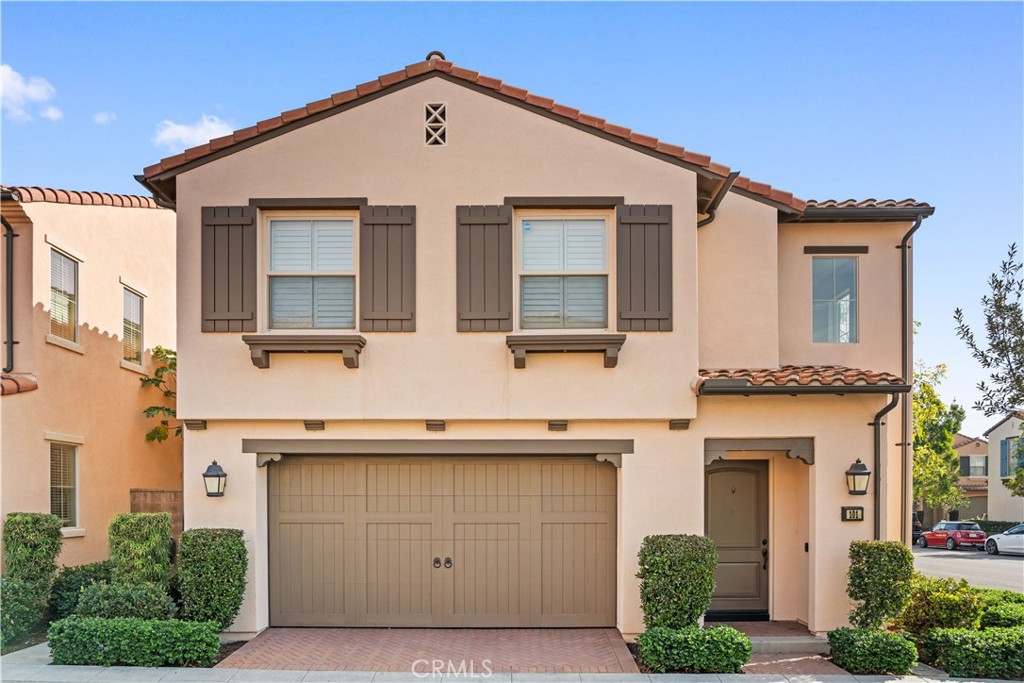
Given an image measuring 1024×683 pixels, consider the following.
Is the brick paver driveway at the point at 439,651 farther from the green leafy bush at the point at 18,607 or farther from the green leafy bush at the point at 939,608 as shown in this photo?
the green leafy bush at the point at 939,608

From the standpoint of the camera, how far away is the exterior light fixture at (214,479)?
30.7 ft

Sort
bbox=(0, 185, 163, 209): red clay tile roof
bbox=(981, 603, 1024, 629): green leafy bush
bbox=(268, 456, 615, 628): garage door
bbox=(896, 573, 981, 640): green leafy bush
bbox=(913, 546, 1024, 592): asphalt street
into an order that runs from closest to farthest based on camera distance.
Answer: bbox=(896, 573, 981, 640): green leafy bush
bbox=(981, 603, 1024, 629): green leafy bush
bbox=(268, 456, 615, 628): garage door
bbox=(0, 185, 163, 209): red clay tile roof
bbox=(913, 546, 1024, 592): asphalt street

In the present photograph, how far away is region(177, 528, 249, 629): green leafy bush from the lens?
8.85 m

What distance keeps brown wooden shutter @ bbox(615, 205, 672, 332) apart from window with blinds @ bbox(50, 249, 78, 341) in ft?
29.6

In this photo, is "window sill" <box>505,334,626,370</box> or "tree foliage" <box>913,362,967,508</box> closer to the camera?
"window sill" <box>505,334,626,370</box>

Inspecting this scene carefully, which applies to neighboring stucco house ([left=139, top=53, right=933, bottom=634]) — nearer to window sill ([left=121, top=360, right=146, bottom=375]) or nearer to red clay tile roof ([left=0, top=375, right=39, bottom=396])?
red clay tile roof ([left=0, top=375, right=39, bottom=396])

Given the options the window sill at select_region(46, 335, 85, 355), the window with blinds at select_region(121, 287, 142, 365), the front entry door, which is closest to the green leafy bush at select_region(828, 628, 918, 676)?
the front entry door

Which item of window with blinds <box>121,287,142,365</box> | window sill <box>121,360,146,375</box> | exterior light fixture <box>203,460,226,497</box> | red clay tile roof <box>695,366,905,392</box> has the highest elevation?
window with blinds <box>121,287,142,365</box>

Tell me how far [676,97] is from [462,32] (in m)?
3.68

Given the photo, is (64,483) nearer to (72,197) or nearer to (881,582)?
(72,197)

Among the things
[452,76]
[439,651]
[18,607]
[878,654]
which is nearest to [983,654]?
[878,654]

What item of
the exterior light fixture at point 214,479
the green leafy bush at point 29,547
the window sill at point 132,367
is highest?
the window sill at point 132,367

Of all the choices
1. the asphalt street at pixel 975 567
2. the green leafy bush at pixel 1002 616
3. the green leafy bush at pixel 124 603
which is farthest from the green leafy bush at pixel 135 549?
the asphalt street at pixel 975 567

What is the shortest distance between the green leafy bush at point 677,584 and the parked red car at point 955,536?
2828cm
